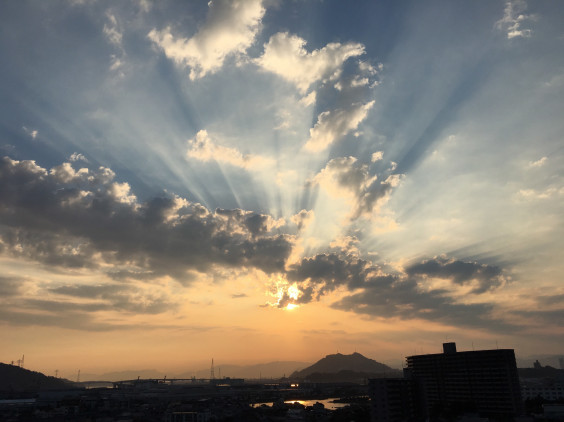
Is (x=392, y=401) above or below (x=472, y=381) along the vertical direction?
below

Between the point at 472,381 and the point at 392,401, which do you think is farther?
the point at 472,381

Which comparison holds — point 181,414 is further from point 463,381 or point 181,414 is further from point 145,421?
point 463,381

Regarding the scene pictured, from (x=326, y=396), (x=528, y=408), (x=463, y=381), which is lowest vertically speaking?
(x=326, y=396)

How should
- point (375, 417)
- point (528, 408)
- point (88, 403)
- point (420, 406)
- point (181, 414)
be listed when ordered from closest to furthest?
1. point (375, 417)
2. point (420, 406)
3. point (528, 408)
4. point (181, 414)
5. point (88, 403)

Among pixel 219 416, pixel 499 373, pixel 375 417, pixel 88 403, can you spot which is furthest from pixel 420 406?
pixel 88 403

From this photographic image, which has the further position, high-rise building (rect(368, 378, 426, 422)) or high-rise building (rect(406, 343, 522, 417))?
high-rise building (rect(406, 343, 522, 417))

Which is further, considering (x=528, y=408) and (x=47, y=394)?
(x=47, y=394)

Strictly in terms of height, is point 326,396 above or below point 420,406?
below

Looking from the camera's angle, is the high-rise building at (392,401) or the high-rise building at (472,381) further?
the high-rise building at (472,381)
